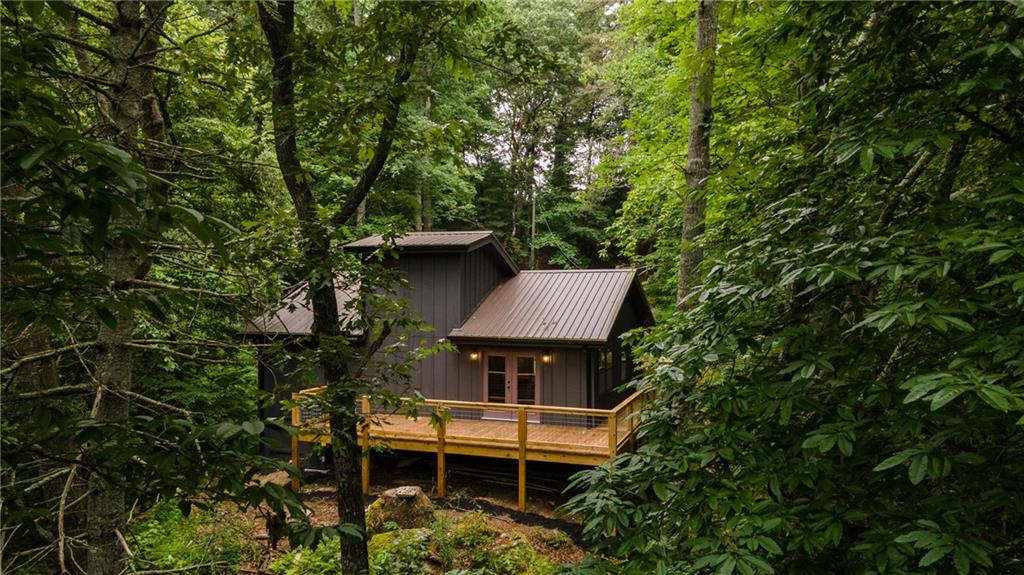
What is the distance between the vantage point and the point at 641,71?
33.1ft

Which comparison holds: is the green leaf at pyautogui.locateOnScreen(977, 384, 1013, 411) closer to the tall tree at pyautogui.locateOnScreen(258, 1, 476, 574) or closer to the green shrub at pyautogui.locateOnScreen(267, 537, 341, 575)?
the tall tree at pyautogui.locateOnScreen(258, 1, 476, 574)

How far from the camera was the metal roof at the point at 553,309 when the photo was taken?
32.5ft

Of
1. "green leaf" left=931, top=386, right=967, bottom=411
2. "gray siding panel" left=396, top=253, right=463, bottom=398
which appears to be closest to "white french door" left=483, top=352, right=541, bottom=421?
"gray siding panel" left=396, top=253, right=463, bottom=398

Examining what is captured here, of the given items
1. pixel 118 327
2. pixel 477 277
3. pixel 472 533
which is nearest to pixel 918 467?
pixel 118 327

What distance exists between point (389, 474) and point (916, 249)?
9.89 meters

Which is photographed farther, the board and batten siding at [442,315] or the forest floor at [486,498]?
the board and batten siding at [442,315]

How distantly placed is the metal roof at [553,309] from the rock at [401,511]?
3.60 m

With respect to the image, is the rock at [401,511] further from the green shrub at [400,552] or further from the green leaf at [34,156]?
the green leaf at [34,156]

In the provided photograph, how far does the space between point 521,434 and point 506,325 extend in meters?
2.50

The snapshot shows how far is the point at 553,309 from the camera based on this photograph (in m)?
10.7

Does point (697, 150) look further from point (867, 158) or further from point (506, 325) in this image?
point (506, 325)

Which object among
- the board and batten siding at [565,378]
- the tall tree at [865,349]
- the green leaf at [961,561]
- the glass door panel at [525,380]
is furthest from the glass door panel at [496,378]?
the green leaf at [961,561]

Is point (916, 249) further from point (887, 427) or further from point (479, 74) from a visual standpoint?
point (479, 74)

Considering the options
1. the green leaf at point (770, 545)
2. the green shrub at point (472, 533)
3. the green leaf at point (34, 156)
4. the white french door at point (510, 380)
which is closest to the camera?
the green leaf at point (34, 156)
